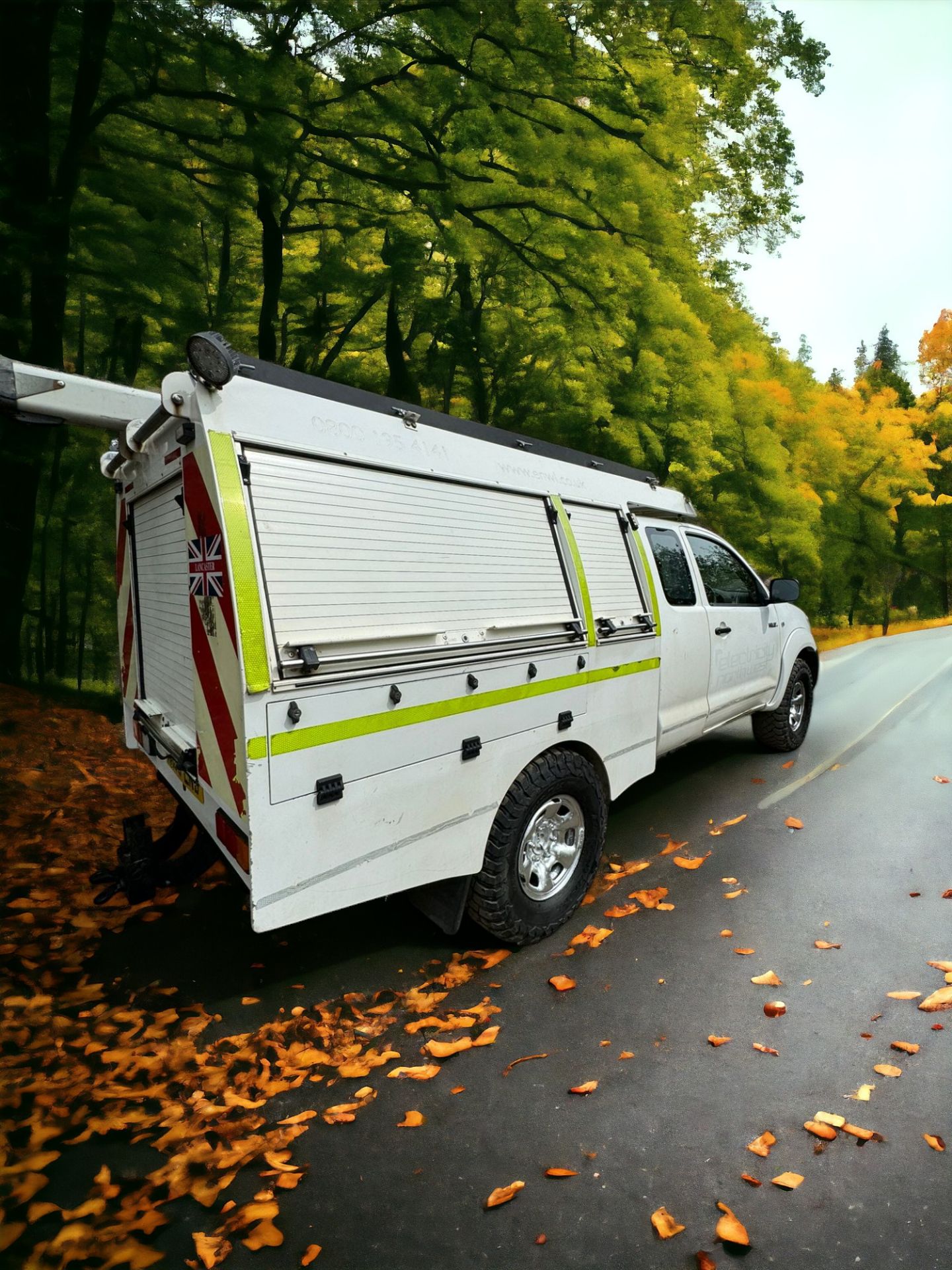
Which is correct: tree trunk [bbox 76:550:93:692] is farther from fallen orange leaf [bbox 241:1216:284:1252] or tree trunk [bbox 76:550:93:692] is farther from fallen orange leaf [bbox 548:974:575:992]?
fallen orange leaf [bbox 241:1216:284:1252]

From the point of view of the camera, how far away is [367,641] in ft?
9.46

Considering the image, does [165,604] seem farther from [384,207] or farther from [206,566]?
[384,207]

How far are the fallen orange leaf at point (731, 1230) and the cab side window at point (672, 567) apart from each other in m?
3.55

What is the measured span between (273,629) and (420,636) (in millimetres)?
705

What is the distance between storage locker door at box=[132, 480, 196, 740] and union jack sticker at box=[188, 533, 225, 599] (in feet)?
0.71

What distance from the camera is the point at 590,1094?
2.75m

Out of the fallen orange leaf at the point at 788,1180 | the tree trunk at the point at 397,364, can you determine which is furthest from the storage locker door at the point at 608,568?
the tree trunk at the point at 397,364

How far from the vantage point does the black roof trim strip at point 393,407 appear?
2789 mm

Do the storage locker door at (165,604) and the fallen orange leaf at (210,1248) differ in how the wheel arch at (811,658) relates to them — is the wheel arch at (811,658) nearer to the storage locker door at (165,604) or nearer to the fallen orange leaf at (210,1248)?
the storage locker door at (165,604)

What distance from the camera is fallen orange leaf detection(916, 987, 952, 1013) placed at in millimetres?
3158

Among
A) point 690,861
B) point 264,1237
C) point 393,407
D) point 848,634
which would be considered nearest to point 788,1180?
point 264,1237

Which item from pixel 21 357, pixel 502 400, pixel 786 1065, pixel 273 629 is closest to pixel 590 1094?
pixel 786 1065

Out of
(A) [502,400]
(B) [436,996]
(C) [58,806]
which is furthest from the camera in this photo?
(A) [502,400]

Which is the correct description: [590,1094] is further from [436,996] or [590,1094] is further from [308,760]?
[308,760]
